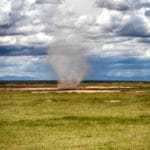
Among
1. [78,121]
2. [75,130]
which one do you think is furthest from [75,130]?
[78,121]

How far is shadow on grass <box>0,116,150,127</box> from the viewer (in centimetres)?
3488

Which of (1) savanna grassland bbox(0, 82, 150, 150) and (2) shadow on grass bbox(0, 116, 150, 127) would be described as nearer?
(1) savanna grassland bbox(0, 82, 150, 150)

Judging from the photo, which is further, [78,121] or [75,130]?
[78,121]

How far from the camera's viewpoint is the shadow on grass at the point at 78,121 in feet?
114

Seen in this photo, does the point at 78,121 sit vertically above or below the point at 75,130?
below

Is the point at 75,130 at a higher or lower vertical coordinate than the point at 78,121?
higher

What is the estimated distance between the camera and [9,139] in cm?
2789

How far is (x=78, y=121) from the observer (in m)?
36.5

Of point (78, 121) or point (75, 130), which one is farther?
point (78, 121)

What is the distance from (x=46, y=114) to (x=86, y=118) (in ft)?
15.9

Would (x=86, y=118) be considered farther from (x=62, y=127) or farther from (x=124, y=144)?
(x=124, y=144)

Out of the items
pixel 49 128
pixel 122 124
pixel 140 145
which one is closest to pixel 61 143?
pixel 140 145

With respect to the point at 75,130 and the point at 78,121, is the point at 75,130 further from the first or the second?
the point at 78,121

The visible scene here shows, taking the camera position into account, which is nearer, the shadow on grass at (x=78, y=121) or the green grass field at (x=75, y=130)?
the green grass field at (x=75, y=130)
